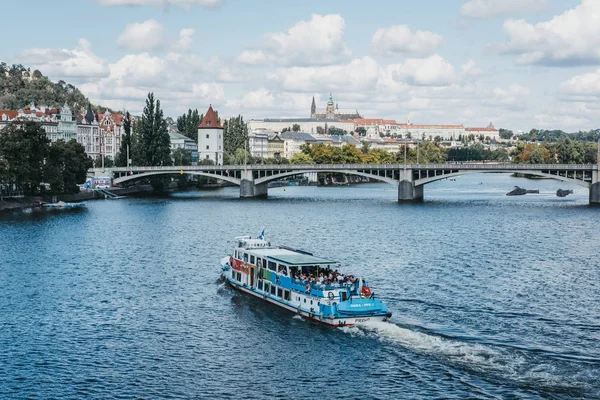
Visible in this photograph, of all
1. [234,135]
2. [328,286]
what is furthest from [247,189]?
[328,286]

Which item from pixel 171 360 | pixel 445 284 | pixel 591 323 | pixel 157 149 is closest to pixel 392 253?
pixel 445 284

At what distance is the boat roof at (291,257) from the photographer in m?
47.5

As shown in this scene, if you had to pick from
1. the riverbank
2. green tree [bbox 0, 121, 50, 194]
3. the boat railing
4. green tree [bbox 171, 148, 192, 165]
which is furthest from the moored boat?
the boat railing

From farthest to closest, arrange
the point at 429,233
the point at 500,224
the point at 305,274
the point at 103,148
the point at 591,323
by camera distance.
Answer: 1. the point at 103,148
2. the point at 500,224
3. the point at 429,233
4. the point at 305,274
5. the point at 591,323

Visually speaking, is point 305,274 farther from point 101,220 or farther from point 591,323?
point 101,220

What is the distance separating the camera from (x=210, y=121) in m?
194

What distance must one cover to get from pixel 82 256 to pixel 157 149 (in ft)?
285

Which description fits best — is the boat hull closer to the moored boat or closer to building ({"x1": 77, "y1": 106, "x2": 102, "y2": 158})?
the moored boat

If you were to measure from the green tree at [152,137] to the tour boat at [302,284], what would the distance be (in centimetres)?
9786

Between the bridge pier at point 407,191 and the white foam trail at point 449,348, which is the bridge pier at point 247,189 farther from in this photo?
the white foam trail at point 449,348

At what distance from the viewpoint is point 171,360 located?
37.7 m

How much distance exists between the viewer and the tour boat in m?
42.2

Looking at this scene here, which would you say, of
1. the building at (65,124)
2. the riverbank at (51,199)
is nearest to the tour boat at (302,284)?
the riverbank at (51,199)

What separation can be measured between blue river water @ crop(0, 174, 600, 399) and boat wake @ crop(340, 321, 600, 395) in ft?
0.28
